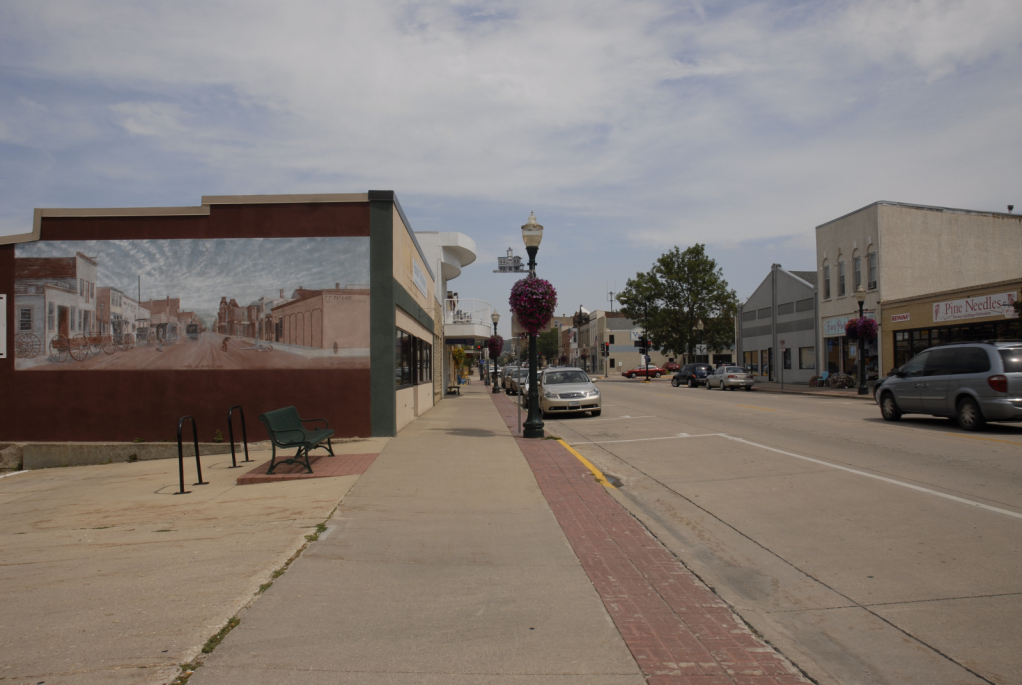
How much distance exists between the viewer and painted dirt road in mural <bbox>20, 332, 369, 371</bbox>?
13906 millimetres

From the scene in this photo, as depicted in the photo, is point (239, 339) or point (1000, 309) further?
point (1000, 309)

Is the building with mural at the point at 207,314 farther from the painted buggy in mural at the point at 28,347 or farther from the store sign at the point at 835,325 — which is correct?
the store sign at the point at 835,325

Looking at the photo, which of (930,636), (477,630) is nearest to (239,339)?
(477,630)

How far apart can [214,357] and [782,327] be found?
1637 inches

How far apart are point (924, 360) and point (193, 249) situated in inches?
611

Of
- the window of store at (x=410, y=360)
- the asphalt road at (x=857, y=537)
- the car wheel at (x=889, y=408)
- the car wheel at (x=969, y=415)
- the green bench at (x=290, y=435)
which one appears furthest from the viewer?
the car wheel at (x=889, y=408)

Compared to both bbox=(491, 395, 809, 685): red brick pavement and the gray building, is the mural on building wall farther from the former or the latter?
the gray building

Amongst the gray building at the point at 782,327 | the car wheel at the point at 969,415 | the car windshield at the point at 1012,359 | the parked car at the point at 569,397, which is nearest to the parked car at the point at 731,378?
the gray building at the point at 782,327

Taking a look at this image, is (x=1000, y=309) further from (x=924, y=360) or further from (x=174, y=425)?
(x=174, y=425)

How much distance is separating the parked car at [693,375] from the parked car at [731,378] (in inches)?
147

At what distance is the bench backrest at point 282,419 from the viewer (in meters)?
9.91

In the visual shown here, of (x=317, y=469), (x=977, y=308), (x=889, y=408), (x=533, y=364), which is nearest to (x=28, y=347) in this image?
(x=317, y=469)

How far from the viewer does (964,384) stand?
13945 mm

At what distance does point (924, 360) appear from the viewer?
50.8 feet
